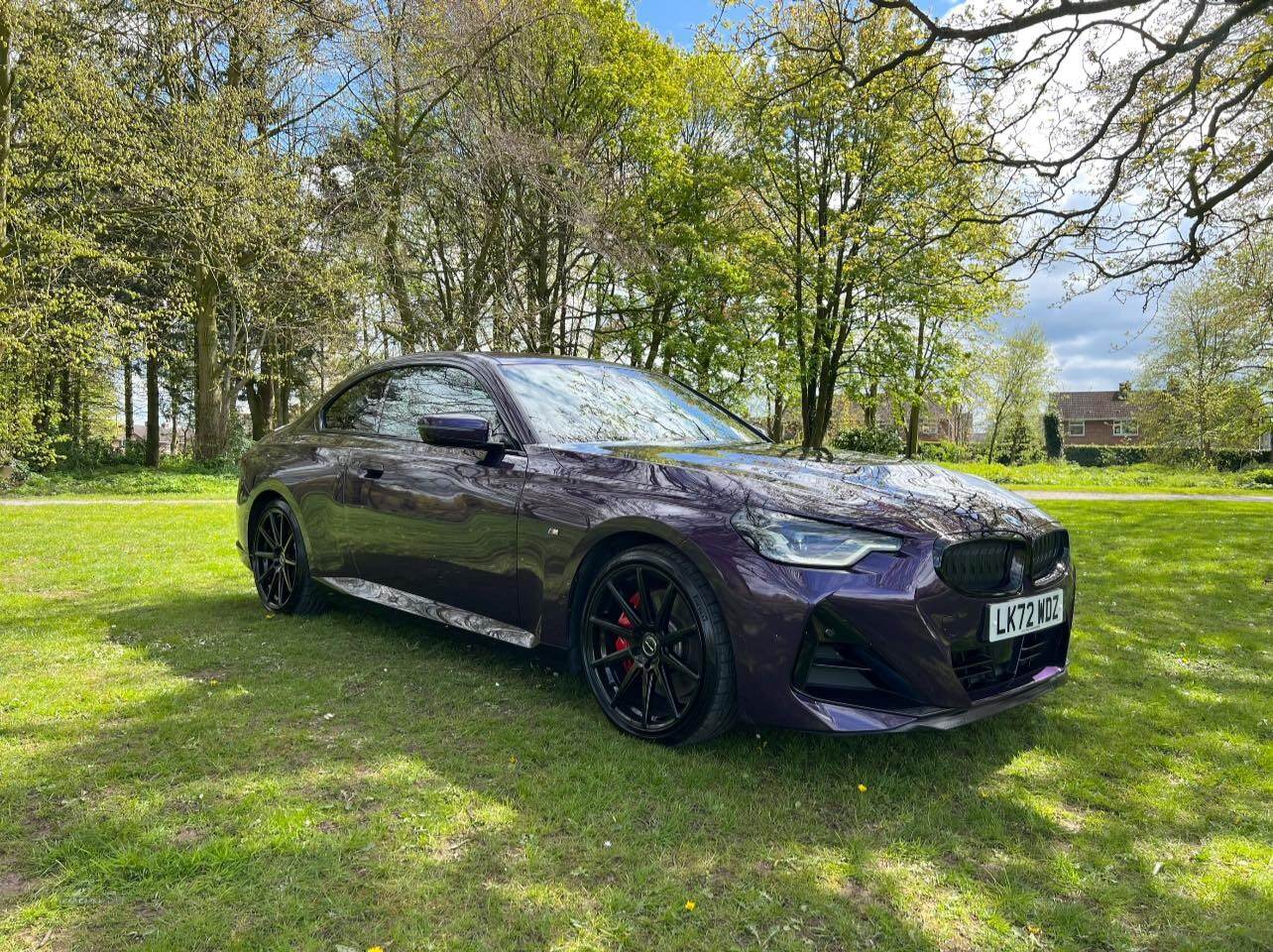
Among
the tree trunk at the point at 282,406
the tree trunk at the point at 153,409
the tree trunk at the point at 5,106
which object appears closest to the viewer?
the tree trunk at the point at 5,106

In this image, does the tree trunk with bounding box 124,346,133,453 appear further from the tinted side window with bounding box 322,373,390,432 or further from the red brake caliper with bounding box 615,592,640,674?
the red brake caliper with bounding box 615,592,640,674

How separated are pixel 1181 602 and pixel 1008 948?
5282 mm

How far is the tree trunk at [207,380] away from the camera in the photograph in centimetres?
1877

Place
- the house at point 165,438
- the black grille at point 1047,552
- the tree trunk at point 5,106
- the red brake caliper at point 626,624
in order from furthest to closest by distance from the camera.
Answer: the house at point 165,438 → the tree trunk at point 5,106 → the red brake caliper at point 626,624 → the black grille at point 1047,552

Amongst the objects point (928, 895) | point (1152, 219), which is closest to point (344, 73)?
point (1152, 219)

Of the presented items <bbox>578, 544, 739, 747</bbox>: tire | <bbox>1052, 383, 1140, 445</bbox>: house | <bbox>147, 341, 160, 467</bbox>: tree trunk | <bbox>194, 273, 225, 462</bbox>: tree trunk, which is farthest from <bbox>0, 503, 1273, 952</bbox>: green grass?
<bbox>1052, 383, 1140, 445</bbox>: house

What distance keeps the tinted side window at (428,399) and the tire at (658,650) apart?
1.05 metres

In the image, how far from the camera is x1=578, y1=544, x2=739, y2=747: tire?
2.75 metres

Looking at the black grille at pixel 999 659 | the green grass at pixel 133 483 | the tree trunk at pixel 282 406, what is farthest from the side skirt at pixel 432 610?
the tree trunk at pixel 282 406

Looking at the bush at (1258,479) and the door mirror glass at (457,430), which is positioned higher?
the door mirror glass at (457,430)

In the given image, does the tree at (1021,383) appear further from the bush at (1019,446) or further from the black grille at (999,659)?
the black grille at (999,659)

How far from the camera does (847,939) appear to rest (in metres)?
1.93

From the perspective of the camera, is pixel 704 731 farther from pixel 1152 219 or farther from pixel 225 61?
pixel 225 61

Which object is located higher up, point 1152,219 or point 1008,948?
point 1152,219
